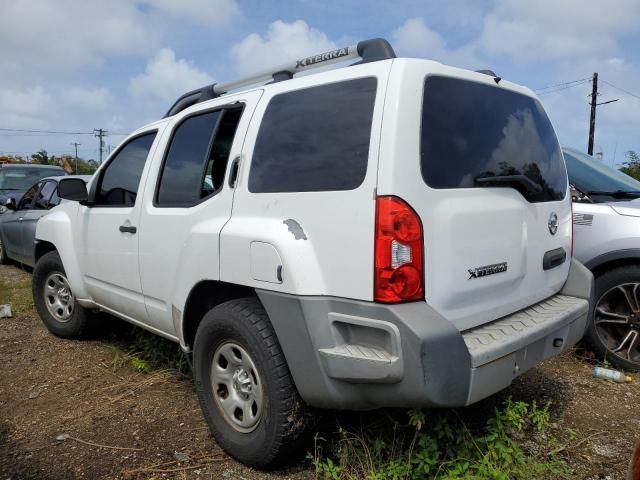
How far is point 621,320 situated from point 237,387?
2.89 meters

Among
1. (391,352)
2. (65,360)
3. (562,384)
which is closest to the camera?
(391,352)

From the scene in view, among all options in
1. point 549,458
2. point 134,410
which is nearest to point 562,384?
point 549,458

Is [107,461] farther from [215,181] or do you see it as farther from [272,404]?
[215,181]

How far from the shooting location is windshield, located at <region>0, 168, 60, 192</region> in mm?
10492

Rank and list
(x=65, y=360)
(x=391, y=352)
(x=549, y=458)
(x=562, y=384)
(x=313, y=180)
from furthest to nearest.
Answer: (x=65, y=360), (x=562, y=384), (x=549, y=458), (x=313, y=180), (x=391, y=352)

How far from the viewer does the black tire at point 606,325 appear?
12.8ft

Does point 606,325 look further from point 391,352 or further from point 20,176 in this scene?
point 20,176

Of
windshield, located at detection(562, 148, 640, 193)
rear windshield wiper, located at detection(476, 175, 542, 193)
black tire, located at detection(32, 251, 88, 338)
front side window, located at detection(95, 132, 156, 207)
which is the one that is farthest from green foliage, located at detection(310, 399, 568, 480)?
black tire, located at detection(32, 251, 88, 338)

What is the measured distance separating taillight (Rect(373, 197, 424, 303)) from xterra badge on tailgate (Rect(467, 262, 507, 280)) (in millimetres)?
347

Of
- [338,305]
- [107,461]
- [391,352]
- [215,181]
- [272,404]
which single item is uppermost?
[215,181]

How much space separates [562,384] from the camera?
3.75m

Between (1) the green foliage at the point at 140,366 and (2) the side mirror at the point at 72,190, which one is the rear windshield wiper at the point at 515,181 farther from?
(2) the side mirror at the point at 72,190

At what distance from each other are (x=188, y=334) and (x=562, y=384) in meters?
2.56

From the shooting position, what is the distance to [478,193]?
2.49m
